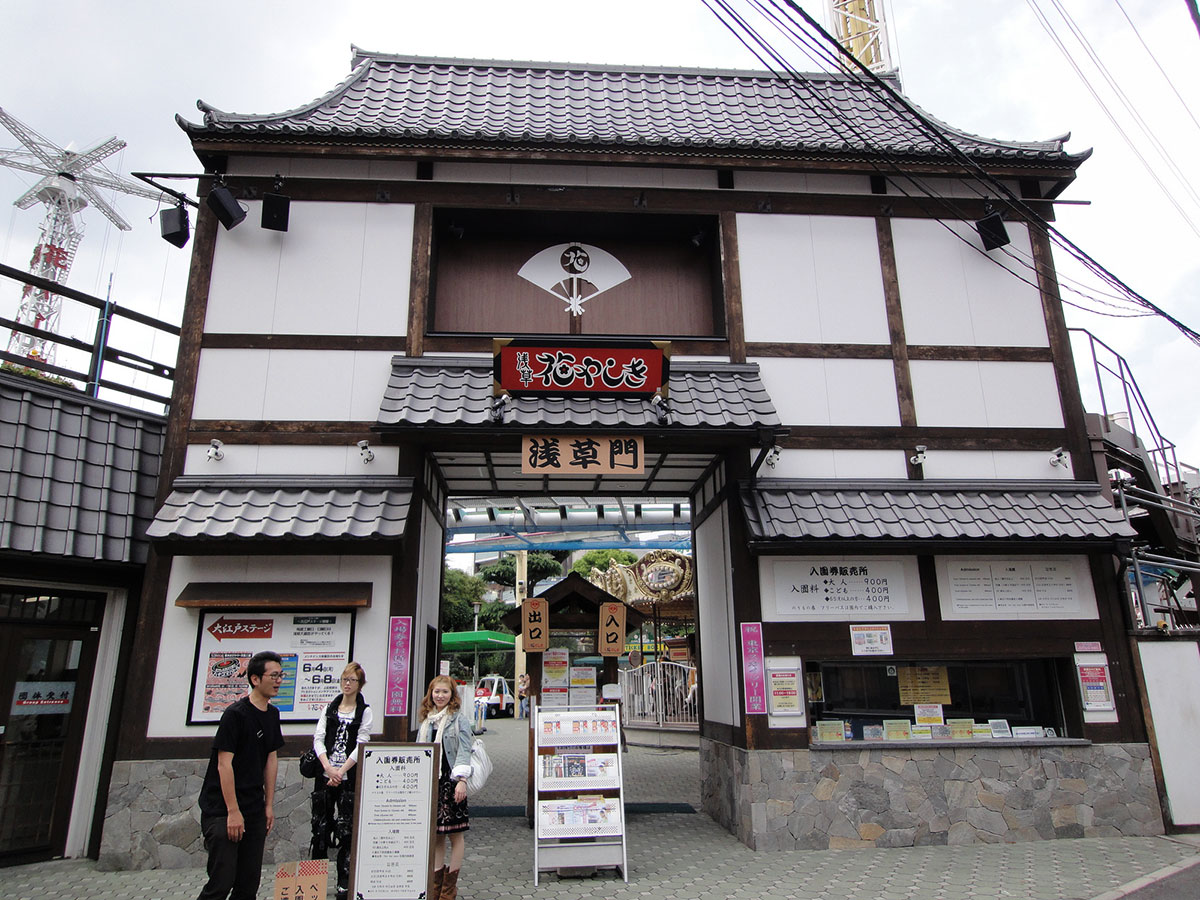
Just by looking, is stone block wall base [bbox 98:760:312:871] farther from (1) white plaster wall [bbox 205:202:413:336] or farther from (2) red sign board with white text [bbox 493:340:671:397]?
(1) white plaster wall [bbox 205:202:413:336]

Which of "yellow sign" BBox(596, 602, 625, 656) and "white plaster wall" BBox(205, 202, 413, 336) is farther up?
"white plaster wall" BBox(205, 202, 413, 336)

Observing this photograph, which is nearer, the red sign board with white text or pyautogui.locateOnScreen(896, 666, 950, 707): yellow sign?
the red sign board with white text

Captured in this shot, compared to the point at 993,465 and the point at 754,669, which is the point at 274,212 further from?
the point at 993,465

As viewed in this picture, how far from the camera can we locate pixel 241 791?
4.77 m

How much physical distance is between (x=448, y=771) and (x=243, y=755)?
5.59 feet

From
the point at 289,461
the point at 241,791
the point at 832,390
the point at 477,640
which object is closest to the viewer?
the point at 241,791

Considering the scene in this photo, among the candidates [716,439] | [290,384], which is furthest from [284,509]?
[716,439]

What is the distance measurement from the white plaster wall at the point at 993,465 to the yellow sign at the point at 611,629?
192 inches

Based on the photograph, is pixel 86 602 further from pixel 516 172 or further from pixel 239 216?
pixel 516 172

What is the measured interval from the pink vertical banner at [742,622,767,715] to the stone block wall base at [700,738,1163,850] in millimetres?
487

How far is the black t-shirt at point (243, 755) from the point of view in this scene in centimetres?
472

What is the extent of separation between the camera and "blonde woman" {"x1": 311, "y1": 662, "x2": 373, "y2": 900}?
583cm

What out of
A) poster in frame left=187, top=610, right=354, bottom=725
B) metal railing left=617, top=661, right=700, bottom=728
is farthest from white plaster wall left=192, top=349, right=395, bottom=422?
metal railing left=617, top=661, right=700, bottom=728

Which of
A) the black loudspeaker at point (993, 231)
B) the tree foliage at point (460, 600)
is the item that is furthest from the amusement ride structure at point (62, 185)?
the black loudspeaker at point (993, 231)
